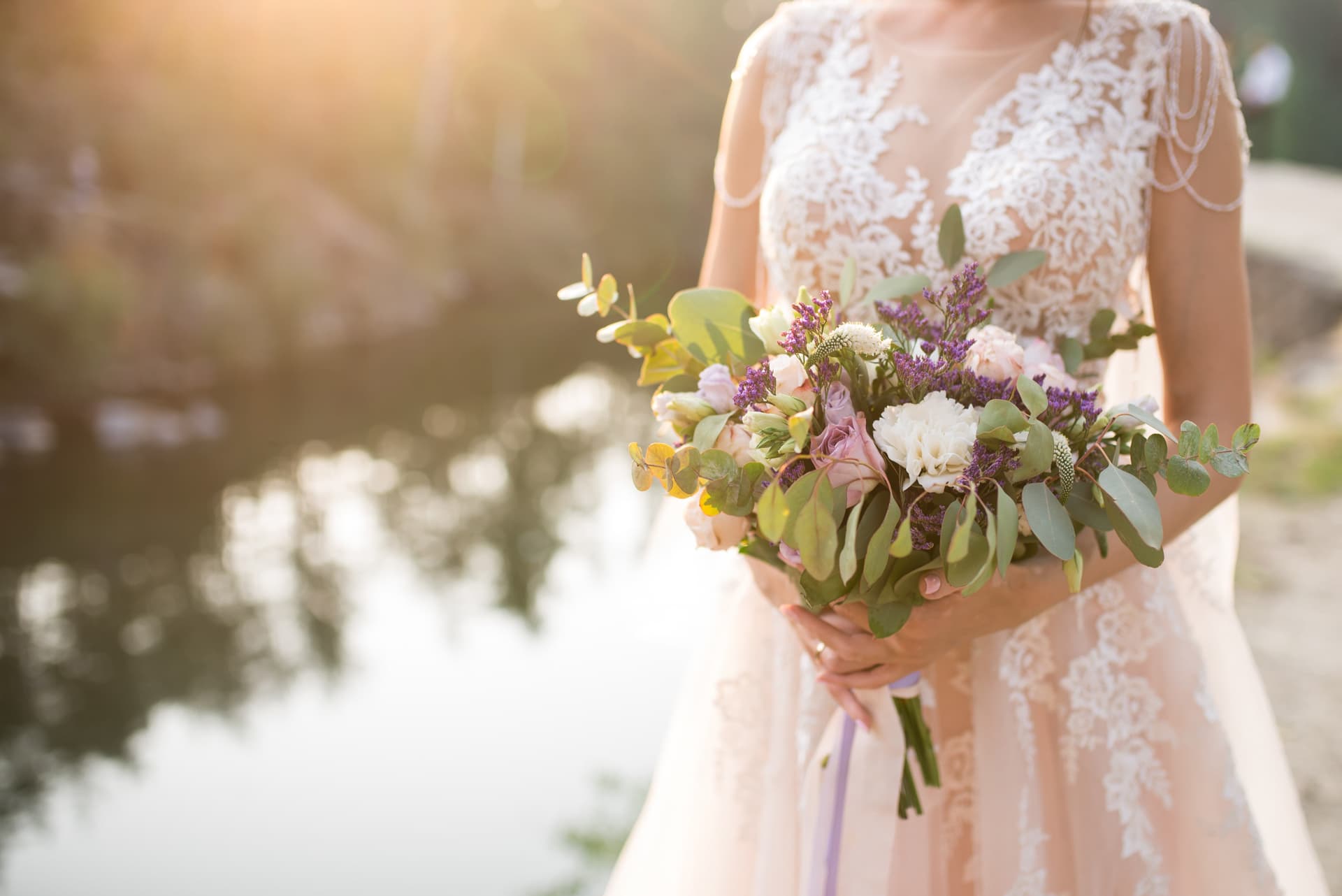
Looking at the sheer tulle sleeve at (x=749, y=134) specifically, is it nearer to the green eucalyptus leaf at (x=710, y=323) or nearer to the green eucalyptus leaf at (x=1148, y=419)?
the green eucalyptus leaf at (x=710, y=323)

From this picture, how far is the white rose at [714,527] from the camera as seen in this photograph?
1.09m

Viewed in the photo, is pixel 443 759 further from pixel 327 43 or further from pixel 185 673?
pixel 327 43

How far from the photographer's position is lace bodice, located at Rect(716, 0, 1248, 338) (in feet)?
4.27

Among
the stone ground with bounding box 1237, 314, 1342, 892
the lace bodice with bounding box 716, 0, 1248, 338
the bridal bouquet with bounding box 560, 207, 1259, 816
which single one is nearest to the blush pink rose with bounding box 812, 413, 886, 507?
the bridal bouquet with bounding box 560, 207, 1259, 816

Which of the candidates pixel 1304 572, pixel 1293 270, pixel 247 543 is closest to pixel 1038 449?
pixel 1304 572

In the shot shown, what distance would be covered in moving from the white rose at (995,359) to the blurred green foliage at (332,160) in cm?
840

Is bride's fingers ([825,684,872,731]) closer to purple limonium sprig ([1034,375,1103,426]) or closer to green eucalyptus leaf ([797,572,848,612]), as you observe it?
green eucalyptus leaf ([797,572,848,612])

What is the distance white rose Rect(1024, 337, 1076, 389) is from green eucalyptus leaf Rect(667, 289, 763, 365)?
1.04 ft

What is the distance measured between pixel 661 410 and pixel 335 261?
1223 cm

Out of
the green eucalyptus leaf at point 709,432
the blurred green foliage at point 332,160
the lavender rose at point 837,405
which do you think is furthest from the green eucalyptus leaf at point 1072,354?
the blurred green foliage at point 332,160

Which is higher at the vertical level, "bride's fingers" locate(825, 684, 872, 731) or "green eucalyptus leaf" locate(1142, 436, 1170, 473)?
"green eucalyptus leaf" locate(1142, 436, 1170, 473)

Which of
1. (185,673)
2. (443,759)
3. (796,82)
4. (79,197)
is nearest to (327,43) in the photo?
(79,197)

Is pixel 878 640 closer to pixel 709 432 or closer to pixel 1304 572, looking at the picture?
pixel 709 432

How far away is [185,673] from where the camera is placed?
15.6 feet
